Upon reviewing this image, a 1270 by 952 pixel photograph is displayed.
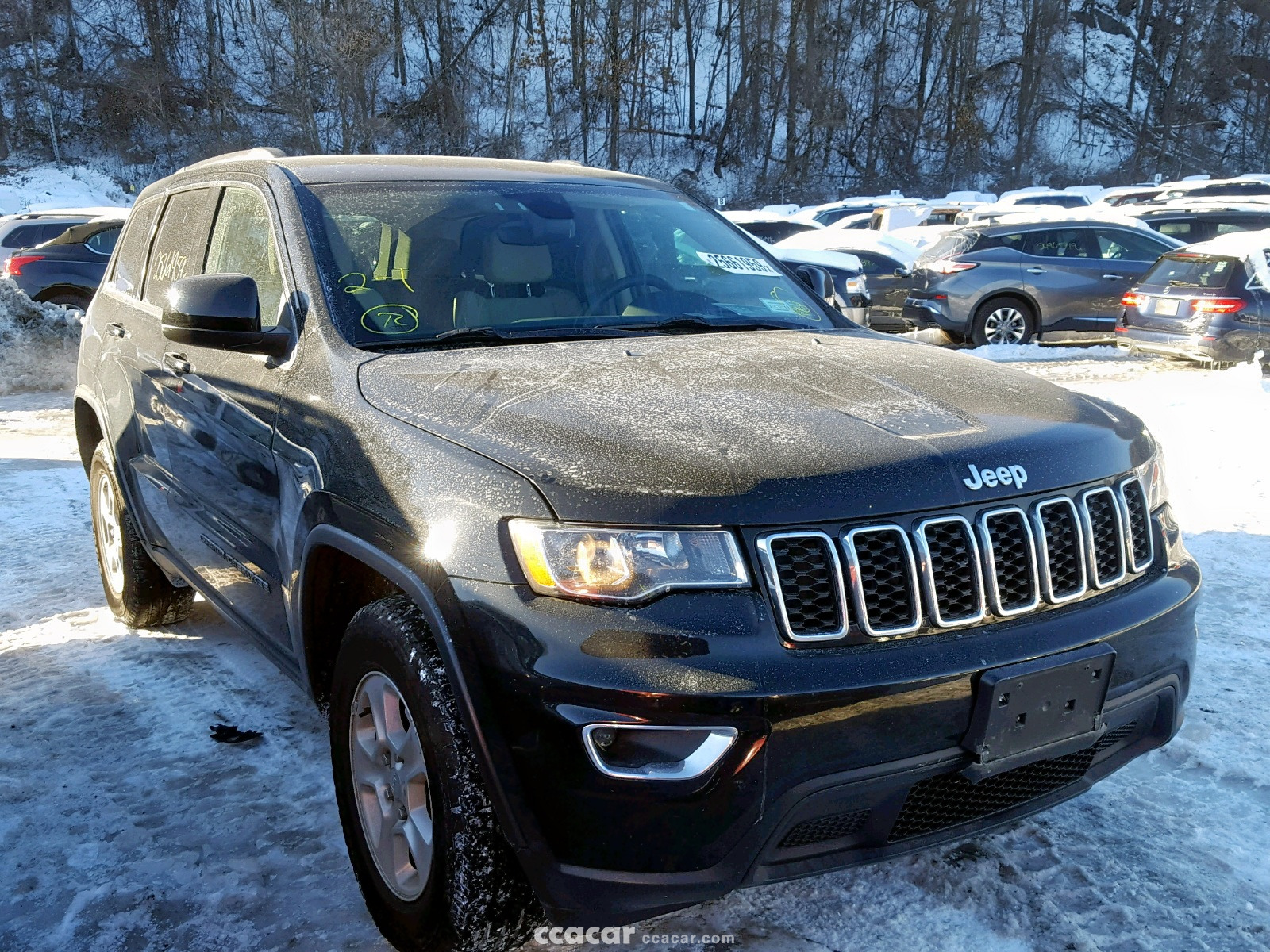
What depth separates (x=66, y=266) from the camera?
14047mm

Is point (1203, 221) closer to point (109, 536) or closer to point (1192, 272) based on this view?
point (1192, 272)

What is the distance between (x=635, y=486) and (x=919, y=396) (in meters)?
0.83

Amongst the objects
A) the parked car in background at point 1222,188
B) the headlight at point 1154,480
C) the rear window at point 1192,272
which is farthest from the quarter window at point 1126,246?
the parked car in background at point 1222,188

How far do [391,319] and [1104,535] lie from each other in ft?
6.15

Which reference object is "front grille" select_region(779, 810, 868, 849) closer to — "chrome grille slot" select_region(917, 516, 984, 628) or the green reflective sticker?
"chrome grille slot" select_region(917, 516, 984, 628)

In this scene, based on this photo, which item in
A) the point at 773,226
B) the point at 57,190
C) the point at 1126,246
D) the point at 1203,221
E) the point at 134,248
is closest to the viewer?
the point at 134,248

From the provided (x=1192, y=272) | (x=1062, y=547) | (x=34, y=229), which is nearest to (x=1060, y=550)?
(x=1062, y=547)

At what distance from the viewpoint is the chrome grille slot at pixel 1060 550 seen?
7.72 ft

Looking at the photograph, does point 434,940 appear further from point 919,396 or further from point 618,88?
point 618,88

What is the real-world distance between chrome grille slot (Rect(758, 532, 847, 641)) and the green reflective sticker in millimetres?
1372

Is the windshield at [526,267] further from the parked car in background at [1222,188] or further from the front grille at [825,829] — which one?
the parked car in background at [1222,188]

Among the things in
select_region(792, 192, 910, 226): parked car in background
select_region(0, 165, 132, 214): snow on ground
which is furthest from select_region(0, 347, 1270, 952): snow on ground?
select_region(0, 165, 132, 214): snow on ground

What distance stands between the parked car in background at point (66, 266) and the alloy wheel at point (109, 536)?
10245 millimetres

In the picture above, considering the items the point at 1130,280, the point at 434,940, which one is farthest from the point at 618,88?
the point at 434,940
